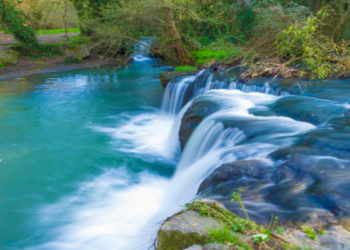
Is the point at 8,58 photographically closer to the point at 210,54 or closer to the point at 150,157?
the point at 210,54

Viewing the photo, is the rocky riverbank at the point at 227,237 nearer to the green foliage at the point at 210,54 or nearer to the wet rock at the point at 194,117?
the wet rock at the point at 194,117

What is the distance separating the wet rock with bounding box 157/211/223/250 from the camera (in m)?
2.62

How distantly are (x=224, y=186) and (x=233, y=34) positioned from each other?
15.3m

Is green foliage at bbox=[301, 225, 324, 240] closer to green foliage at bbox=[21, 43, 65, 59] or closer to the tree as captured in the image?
the tree

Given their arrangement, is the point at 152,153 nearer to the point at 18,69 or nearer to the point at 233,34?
the point at 233,34

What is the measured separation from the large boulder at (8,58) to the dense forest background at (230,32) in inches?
48.1

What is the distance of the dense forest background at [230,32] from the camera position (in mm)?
9414

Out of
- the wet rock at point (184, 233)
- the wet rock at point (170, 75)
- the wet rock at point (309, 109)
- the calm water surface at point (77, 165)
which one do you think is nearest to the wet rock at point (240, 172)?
the wet rock at point (184, 233)

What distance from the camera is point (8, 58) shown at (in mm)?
18594

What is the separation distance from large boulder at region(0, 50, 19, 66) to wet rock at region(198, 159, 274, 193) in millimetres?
19141

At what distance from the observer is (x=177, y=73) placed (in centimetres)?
1227

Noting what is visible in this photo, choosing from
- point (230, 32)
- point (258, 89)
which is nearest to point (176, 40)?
point (230, 32)

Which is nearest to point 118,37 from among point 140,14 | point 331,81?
point 140,14

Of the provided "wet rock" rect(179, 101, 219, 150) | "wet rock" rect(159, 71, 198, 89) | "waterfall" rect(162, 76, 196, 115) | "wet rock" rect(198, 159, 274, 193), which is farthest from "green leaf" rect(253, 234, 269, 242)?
"wet rock" rect(159, 71, 198, 89)
